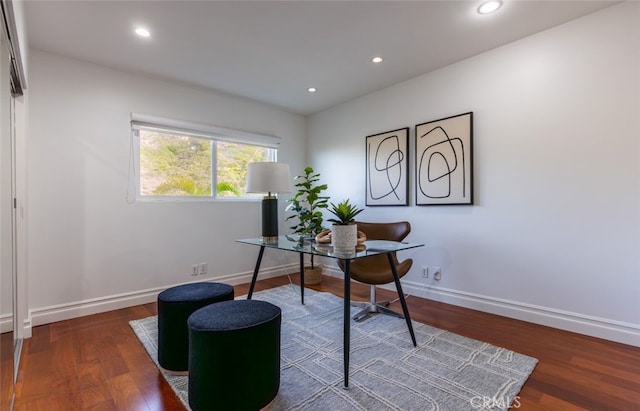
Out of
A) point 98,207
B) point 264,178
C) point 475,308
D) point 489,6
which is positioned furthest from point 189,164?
point 475,308

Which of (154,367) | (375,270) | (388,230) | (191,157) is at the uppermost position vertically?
(191,157)

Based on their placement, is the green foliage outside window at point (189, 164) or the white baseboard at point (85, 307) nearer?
the white baseboard at point (85, 307)

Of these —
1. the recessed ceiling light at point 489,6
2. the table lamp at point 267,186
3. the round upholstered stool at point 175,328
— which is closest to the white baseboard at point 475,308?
the round upholstered stool at point 175,328

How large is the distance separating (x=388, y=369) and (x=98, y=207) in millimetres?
2966

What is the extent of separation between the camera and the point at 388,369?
1.79 metres

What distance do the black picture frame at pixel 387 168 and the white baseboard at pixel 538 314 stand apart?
3.30 ft

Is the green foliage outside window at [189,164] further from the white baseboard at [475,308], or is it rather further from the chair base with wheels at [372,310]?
the chair base with wheels at [372,310]

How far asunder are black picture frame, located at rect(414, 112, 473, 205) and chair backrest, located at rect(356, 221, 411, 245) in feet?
1.48

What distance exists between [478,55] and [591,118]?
1.10m

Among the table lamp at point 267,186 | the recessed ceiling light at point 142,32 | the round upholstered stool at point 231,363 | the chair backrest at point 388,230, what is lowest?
the round upholstered stool at point 231,363

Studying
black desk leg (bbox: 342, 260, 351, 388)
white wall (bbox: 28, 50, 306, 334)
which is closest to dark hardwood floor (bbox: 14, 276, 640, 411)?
white wall (bbox: 28, 50, 306, 334)

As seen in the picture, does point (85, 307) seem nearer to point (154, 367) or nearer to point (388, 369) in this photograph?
point (154, 367)

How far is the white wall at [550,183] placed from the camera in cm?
211

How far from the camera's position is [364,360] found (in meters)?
1.90
